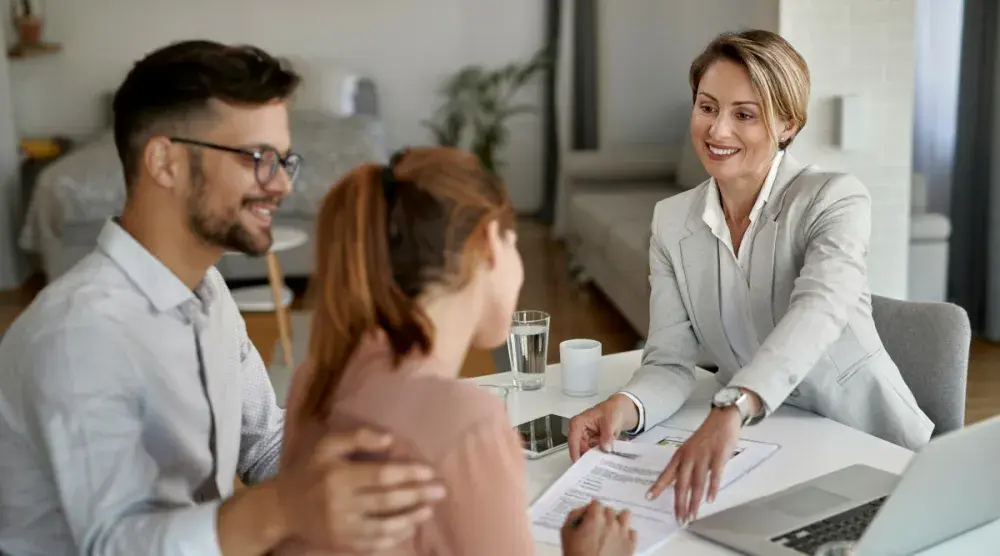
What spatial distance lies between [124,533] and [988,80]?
4.01m

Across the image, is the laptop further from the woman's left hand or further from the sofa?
the sofa

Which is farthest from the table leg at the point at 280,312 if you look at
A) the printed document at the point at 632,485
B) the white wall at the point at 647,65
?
the white wall at the point at 647,65

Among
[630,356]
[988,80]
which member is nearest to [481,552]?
[630,356]

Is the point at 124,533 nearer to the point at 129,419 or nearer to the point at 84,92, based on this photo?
the point at 129,419

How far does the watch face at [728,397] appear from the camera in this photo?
4.71 feet

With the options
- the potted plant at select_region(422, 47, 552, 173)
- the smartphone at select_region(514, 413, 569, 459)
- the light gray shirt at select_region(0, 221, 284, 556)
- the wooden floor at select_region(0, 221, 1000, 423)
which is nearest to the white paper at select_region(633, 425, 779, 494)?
the smartphone at select_region(514, 413, 569, 459)

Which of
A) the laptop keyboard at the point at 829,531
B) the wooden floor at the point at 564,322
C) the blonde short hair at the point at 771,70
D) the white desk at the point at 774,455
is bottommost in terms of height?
the wooden floor at the point at 564,322

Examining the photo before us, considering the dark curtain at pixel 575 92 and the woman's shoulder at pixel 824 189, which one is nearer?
the woman's shoulder at pixel 824 189

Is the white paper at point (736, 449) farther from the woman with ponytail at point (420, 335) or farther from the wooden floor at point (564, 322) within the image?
the wooden floor at point (564, 322)

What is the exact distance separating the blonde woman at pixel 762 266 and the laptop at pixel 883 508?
0.83ft

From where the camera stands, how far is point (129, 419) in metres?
1.10

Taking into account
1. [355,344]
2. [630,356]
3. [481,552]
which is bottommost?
[630,356]

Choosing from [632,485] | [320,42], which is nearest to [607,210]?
[320,42]

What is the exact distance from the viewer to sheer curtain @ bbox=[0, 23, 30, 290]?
5586mm
